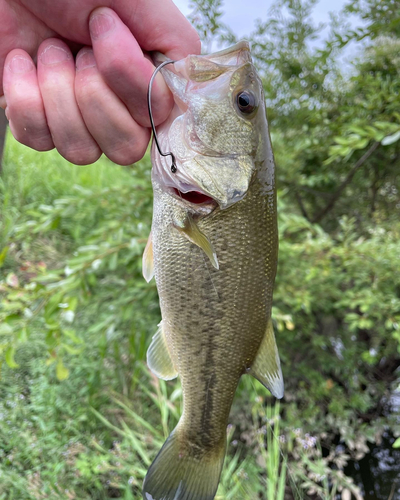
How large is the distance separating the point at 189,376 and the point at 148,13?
2.86 ft

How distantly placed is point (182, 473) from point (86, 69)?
103 centimetres

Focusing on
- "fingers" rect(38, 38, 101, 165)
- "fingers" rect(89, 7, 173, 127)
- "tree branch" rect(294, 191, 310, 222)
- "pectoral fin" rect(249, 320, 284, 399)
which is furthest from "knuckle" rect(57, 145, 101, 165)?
"tree branch" rect(294, 191, 310, 222)

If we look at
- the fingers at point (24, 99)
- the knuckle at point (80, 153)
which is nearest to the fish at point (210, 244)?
the knuckle at point (80, 153)

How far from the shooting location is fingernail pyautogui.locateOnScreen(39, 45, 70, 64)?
81 centimetres

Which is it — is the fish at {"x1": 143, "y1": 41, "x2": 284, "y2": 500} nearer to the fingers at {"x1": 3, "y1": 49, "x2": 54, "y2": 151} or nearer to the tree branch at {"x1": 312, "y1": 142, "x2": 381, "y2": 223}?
the fingers at {"x1": 3, "y1": 49, "x2": 54, "y2": 151}

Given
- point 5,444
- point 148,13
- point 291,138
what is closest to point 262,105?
Result: point 148,13

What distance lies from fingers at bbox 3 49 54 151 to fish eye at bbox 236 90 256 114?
439 mm

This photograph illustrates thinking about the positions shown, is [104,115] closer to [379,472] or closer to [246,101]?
[246,101]

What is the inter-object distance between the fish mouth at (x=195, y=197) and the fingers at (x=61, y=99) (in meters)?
0.23

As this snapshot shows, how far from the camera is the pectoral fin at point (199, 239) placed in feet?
2.87

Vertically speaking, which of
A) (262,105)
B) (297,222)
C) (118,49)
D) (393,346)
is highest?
(118,49)

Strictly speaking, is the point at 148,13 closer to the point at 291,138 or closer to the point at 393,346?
the point at 291,138

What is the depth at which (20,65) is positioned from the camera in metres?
0.80

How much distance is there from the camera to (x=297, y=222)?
2129 mm
